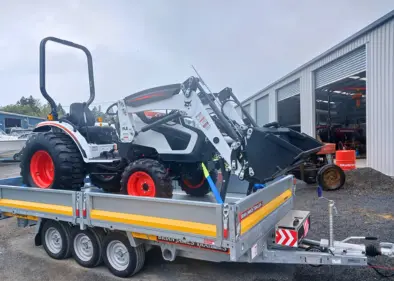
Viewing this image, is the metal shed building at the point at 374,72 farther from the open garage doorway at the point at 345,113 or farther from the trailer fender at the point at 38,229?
the trailer fender at the point at 38,229

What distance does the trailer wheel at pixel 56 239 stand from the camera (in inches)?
180

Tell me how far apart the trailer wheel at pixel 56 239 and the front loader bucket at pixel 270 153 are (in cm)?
267

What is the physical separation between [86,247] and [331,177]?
711cm

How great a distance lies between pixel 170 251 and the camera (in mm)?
3670

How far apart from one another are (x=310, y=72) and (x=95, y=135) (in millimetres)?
11524

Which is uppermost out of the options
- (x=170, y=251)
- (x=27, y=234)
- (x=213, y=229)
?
(x=213, y=229)

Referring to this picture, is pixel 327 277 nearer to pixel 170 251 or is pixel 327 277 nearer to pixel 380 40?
pixel 170 251

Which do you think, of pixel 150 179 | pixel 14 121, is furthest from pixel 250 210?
pixel 14 121

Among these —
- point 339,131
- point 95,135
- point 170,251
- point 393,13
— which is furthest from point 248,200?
point 339,131

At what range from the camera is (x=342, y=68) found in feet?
39.9

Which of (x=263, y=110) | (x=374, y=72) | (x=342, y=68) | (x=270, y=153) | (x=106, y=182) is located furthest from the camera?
(x=263, y=110)

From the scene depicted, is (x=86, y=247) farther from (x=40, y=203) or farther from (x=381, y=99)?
(x=381, y=99)

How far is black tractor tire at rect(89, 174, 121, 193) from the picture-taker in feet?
16.4

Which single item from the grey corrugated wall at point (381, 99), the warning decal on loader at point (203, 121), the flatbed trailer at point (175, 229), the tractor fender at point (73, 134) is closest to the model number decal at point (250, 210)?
the flatbed trailer at point (175, 229)
